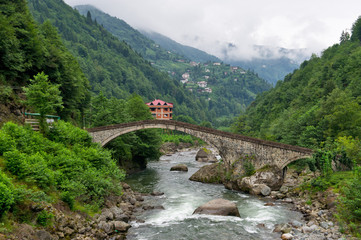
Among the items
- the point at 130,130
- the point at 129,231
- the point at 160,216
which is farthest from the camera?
the point at 130,130

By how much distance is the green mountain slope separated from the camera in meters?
32.7

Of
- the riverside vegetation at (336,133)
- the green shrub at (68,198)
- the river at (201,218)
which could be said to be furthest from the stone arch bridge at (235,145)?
the green shrub at (68,198)

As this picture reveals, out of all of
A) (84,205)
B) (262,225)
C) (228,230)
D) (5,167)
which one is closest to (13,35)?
(5,167)

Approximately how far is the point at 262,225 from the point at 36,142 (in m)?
A: 18.6

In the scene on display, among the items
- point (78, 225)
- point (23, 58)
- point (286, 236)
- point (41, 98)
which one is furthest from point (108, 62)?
point (286, 236)

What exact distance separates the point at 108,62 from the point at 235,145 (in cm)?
13702

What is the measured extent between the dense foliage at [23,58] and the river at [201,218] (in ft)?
53.8

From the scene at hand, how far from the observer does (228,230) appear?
18.6 meters

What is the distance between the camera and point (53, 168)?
19.0 metres

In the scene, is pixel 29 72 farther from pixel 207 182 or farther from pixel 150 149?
pixel 207 182

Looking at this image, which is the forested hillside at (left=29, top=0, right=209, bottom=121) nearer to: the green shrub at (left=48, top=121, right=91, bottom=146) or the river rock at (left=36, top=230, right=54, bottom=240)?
the green shrub at (left=48, top=121, right=91, bottom=146)

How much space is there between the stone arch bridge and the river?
4724 millimetres

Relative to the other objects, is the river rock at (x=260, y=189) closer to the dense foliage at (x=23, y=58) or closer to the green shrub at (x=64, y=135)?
the green shrub at (x=64, y=135)

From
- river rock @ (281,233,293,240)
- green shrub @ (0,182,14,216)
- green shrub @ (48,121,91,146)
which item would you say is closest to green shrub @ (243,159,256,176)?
river rock @ (281,233,293,240)
